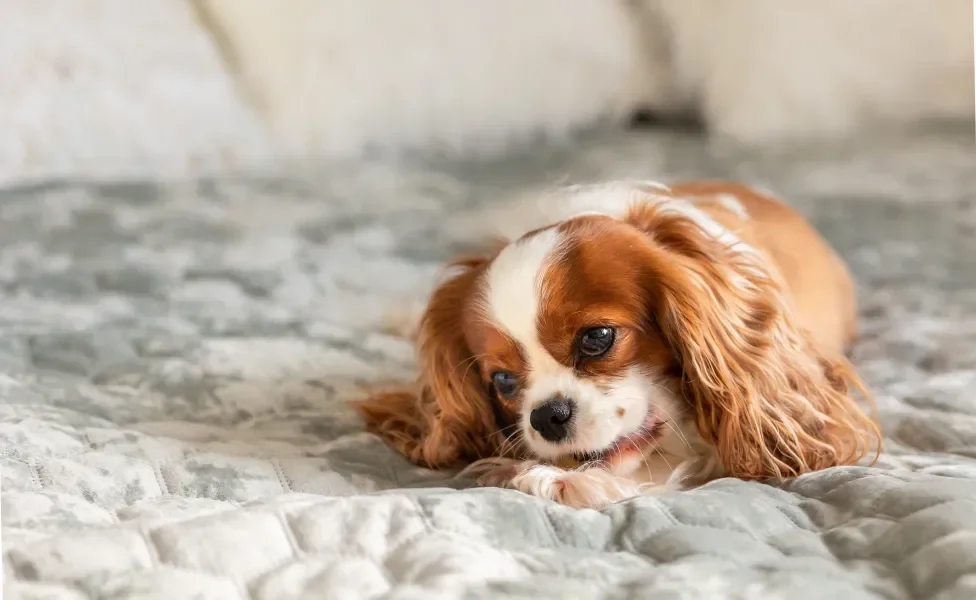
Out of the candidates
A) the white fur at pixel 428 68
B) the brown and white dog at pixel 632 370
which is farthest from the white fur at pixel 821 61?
the brown and white dog at pixel 632 370

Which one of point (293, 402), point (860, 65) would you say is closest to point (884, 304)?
point (860, 65)

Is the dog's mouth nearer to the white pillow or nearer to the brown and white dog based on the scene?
the brown and white dog

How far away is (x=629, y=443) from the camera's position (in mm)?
1175

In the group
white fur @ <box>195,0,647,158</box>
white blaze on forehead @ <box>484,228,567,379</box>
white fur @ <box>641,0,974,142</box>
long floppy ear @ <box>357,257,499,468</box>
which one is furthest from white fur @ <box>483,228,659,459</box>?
white fur @ <box>641,0,974,142</box>

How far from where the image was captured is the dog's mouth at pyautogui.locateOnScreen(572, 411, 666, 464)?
116 centimetres

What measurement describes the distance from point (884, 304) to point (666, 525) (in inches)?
39.5

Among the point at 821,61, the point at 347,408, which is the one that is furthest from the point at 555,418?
the point at 821,61

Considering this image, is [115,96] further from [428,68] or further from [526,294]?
[526,294]

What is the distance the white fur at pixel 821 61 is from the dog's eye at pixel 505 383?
1.40 metres

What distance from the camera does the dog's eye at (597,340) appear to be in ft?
3.78

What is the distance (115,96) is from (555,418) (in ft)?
4.83

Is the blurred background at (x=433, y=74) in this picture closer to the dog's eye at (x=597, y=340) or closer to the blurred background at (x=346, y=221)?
the blurred background at (x=346, y=221)

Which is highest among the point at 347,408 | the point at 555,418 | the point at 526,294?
the point at 526,294

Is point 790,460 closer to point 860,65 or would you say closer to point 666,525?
point 666,525
